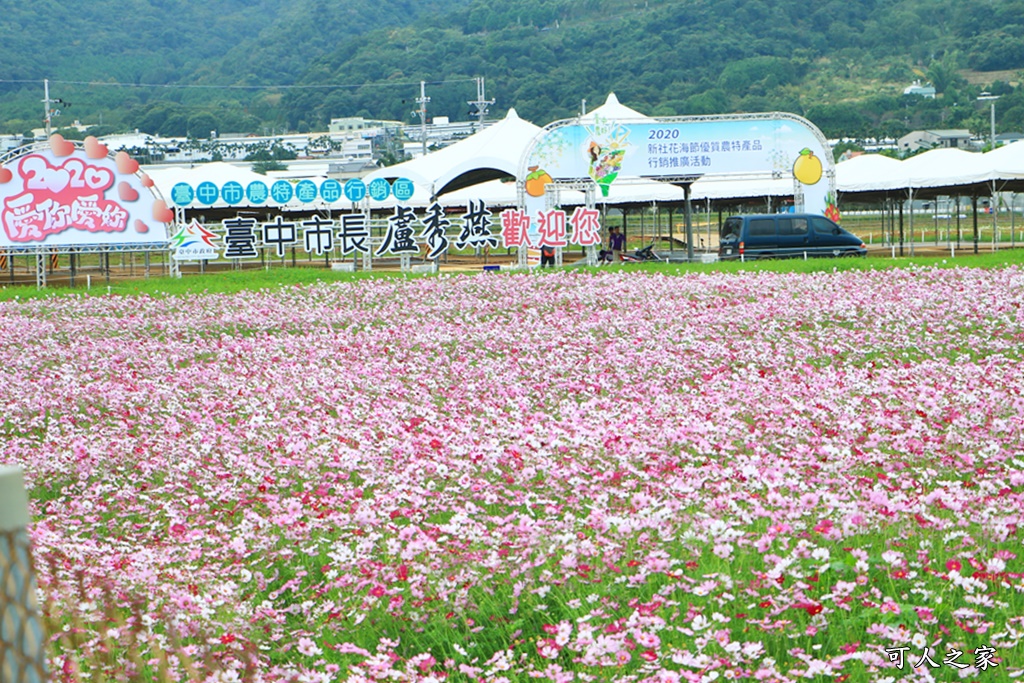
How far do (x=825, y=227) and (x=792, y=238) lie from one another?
→ 928mm

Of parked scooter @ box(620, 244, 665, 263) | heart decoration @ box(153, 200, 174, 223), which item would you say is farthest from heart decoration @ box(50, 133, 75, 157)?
parked scooter @ box(620, 244, 665, 263)

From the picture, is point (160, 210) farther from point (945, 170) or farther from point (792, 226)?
point (945, 170)

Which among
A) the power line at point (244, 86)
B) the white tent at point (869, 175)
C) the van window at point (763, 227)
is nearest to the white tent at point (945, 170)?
the white tent at point (869, 175)

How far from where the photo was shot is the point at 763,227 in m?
27.8

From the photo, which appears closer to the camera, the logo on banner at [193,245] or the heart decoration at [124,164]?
the heart decoration at [124,164]

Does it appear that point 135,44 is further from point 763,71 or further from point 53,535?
point 53,535

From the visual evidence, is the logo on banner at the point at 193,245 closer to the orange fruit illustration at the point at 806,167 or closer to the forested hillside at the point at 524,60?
the orange fruit illustration at the point at 806,167

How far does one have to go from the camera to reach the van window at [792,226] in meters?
27.5

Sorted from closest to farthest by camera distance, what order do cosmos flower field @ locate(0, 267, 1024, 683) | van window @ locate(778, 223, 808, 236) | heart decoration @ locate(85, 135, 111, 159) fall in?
cosmos flower field @ locate(0, 267, 1024, 683)
heart decoration @ locate(85, 135, 111, 159)
van window @ locate(778, 223, 808, 236)

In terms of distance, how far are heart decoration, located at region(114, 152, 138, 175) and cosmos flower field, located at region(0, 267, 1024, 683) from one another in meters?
15.3

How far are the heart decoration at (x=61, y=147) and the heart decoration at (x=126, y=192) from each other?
1.34 metres

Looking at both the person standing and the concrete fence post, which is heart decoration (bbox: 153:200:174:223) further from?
the concrete fence post

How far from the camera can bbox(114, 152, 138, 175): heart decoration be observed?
26.1 m
